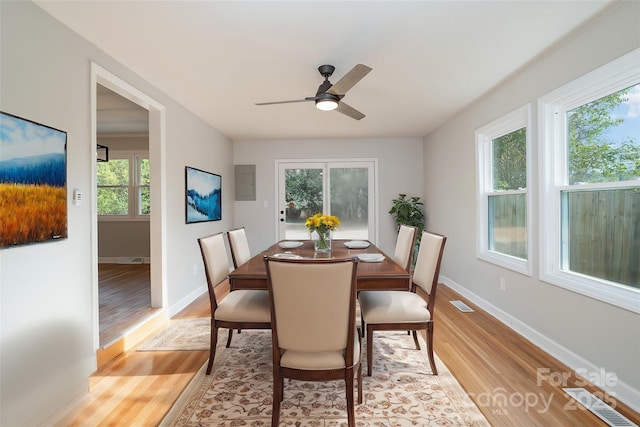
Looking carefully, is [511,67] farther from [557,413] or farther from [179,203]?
[179,203]

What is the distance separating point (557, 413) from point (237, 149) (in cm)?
541

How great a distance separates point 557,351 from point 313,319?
2088mm

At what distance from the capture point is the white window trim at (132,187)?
19.3 ft

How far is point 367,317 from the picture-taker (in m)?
2.11

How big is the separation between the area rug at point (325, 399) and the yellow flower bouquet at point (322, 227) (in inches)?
38.4

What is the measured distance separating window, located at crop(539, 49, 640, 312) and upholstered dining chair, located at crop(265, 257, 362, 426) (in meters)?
1.71

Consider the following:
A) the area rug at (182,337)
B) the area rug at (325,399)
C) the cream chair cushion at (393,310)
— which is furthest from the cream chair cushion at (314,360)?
the area rug at (182,337)

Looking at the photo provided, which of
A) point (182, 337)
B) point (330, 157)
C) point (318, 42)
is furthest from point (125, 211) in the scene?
point (318, 42)

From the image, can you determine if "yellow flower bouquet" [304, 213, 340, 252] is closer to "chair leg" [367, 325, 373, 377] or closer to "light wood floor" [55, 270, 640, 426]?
"chair leg" [367, 325, 373, 377]

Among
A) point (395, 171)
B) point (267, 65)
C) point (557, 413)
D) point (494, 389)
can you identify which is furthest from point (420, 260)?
point (395, 171)

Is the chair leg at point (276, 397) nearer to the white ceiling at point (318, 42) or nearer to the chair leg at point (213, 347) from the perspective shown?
the chair leg at point (213, 347)

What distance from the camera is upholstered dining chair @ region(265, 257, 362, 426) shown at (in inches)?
58.9

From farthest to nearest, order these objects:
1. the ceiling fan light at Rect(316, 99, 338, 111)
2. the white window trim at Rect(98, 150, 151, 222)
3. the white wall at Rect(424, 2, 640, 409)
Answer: the white window trim at Rect(98, 150, 151, 222), the ceiling fan light at Rect(316, 99, 338, 111), the white wall at Rect(424, 2, 640, 409)

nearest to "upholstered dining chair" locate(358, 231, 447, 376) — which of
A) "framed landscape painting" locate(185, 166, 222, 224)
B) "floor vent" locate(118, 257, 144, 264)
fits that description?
"framed landscape painting" locate(185, 166, 222, 224)
